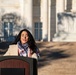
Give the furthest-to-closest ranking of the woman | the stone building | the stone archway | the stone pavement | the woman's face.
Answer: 1. the stone archway
2. the stone building
3. the stone pavement
4. the woman's face
5. the woman

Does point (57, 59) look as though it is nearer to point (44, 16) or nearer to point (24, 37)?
point (24, 37)

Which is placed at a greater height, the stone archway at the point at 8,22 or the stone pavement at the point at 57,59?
the stone pavement at the point at 57,59

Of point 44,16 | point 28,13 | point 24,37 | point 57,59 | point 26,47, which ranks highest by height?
point 24,37

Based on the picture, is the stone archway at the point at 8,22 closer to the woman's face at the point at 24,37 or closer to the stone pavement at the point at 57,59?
the stone pavement at the point at 57,59

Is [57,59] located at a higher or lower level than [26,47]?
lower

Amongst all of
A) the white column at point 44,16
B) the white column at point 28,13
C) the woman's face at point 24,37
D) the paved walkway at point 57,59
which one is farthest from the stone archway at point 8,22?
the woman's face at point 24,37

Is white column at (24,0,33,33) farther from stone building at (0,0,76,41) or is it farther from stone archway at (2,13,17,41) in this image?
stone archway at (2,13,17,41)

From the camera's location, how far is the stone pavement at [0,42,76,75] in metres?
18.6

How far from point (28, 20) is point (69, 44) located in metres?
22.6

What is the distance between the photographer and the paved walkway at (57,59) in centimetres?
1859

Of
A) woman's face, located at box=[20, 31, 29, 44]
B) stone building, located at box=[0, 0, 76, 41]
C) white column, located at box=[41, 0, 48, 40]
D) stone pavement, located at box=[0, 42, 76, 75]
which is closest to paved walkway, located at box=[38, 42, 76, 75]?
stone pavement, located at box=[0, 42, 76, 75]

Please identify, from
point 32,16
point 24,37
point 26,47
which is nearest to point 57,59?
point 24,37

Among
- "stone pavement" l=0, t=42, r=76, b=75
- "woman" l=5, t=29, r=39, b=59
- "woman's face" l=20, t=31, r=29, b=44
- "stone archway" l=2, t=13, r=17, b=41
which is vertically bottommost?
"stone archway" l=2, t=13, r=17, b=41

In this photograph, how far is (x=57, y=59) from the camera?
22281mm
